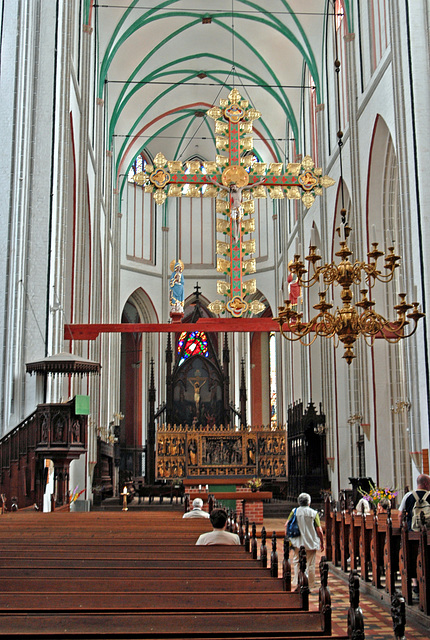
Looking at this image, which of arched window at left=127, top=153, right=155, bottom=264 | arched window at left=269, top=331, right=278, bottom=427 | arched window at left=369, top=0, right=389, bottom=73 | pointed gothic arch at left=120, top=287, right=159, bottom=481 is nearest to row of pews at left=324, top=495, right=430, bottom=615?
arched window at left=369, top=0, right=389, bottom=73

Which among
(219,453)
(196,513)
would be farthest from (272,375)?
(196,513)

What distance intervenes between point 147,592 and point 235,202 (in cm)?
1194

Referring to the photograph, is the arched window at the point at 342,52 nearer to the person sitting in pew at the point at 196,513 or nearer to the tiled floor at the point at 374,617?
the person sitting in pew at the point at 196,513

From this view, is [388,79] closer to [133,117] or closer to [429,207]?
[429,207]

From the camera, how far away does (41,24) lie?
A: 42.6ft

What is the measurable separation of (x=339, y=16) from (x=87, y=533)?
54.2 feet

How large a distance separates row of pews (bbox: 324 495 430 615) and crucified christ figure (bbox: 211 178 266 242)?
20.0ft

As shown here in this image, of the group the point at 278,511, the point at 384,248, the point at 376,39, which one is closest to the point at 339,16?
the point at 376,39

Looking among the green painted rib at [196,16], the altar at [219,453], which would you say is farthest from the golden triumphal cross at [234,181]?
the green painted rib at [196,16]

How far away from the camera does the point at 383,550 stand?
7988 mm

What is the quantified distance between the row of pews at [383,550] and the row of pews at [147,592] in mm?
1621

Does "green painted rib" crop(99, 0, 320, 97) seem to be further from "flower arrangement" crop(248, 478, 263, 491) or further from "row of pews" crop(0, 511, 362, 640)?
"row of pews" crop(0, 511, 362, 640)

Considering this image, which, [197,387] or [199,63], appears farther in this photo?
[197,387]

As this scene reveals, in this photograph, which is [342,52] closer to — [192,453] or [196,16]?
[196,16]
